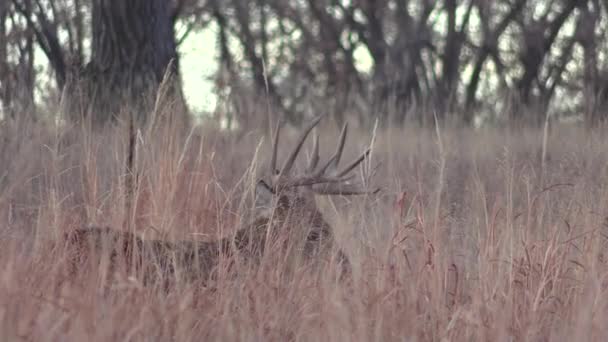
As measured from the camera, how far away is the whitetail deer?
3.62 meters

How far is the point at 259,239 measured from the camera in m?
4.25

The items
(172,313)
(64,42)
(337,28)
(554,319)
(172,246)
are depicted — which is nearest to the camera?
(172,313)

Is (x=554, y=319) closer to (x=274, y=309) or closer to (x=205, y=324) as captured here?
(x=274, y=309)

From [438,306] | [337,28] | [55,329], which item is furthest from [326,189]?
[337,28]

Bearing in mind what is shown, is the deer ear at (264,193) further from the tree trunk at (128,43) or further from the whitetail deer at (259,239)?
the tree trunk at (128,43)

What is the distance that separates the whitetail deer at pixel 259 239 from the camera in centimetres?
362

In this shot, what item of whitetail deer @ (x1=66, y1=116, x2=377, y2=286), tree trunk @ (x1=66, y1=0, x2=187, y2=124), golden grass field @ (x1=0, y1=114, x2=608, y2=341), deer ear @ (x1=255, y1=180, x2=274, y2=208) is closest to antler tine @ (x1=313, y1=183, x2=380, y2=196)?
whitetail deer @ (x1=66, y1=116, x2=377, y2=286)

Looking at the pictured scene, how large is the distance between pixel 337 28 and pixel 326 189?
14635 millimetres

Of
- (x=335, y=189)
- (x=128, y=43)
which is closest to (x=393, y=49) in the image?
(x=128, y=43)

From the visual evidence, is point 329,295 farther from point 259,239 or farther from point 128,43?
point 128,43

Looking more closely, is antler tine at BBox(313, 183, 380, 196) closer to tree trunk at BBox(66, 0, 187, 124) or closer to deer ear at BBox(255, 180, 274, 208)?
deer ear at BBox(255, 180, 274, 208)

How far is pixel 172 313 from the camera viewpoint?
2959mm

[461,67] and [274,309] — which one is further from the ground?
[461,67]

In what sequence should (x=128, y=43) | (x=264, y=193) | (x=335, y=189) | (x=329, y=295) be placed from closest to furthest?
(x=329, y=295)
(x=264, y=193)
(x=335, y=189)
(x=128, y=43)
